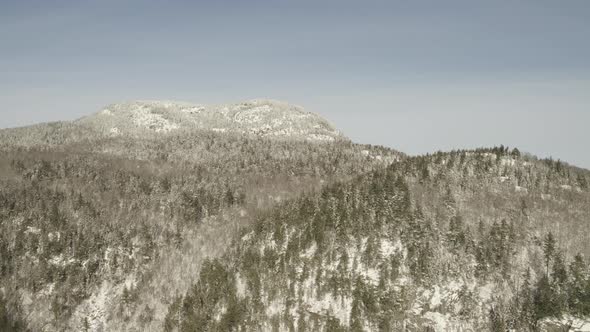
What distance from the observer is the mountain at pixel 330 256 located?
71.1 metres

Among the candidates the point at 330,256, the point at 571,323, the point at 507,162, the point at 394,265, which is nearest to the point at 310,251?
the point at 330,256

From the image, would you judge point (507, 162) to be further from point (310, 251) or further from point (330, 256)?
point (310, 251)

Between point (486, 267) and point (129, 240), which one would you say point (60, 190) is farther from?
point (486, 267)

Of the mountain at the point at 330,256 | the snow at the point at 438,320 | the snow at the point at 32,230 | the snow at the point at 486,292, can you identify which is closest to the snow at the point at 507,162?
the mountain at the point at 330,256

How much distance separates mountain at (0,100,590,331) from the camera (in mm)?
71125

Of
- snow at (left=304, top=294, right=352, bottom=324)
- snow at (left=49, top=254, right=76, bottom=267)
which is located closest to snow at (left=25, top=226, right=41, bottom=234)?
snow at (left=49, top=254, right=76, bottom=267)

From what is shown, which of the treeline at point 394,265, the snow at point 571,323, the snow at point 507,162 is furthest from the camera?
the snow at point 507,162

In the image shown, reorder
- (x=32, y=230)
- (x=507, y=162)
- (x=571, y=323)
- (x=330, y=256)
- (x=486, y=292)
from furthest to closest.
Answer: (x=507, y=162) → (x=32, y=230) → (x=330, y=256) → (x=486, y=292) → (x=571, y=323)

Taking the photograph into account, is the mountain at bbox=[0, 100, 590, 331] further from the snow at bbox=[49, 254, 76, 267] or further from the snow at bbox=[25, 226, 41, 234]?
the snow at bbox=[25, 226, 41, 234]

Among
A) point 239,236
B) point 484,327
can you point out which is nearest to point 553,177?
point 484,327

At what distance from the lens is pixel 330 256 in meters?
88.1

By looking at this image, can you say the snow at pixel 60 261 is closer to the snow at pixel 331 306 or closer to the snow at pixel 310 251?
the snow at pixel 310 251

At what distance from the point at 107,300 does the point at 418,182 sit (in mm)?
87672

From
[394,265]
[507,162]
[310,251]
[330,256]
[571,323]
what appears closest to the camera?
[571,323]
